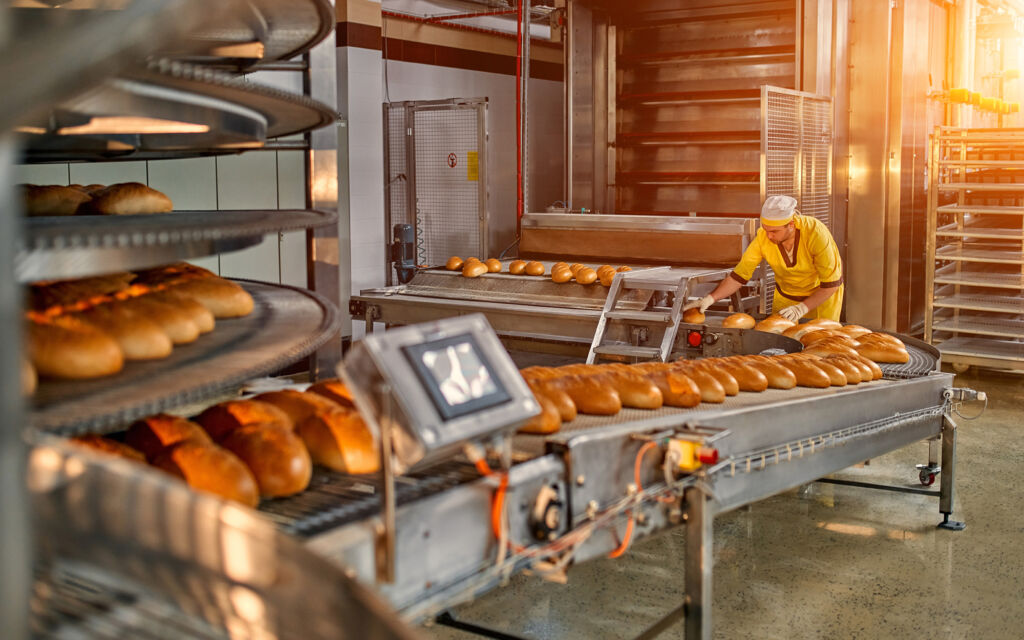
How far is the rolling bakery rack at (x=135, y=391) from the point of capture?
641mm

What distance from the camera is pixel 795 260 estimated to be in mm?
4902

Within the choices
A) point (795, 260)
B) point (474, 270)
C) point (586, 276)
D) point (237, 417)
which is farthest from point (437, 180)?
point (237, 417)

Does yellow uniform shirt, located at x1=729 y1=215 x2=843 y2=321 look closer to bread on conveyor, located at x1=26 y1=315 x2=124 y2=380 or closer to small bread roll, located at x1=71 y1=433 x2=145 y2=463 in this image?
small bread roll, located at x1=71 y1=433 x2=145 y2=463

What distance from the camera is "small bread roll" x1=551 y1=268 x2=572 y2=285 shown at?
505 cm

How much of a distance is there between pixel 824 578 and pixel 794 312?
1627mm

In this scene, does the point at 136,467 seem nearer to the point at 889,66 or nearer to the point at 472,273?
the point at 472,273

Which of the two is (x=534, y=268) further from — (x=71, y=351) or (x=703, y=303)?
(x=71, y=351)

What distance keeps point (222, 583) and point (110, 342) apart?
0.55 meters

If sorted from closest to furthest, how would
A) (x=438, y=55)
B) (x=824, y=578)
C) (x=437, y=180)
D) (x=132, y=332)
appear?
(x=132, y=332)
(x=824, y=578)
(x=437, y=180)
(x=438, y=55)

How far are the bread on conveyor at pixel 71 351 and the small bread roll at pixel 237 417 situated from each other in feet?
1.16

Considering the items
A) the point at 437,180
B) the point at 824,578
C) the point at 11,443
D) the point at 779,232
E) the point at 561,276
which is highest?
the point at 437,180

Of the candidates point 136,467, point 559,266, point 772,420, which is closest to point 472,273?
point 559,266

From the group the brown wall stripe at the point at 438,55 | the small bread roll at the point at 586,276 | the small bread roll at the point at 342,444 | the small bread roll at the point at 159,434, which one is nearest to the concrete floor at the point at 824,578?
the small bread roll at the point at 342,444

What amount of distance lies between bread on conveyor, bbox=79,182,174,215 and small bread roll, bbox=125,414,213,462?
0.65 meters
